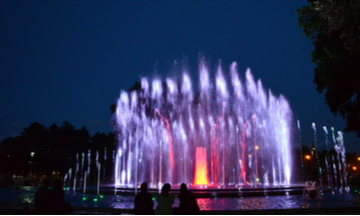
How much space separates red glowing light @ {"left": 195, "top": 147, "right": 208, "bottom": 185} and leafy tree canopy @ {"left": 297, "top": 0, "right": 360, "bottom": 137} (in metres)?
20.6

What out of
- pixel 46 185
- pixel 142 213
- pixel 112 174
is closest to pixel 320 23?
pixel 142 213

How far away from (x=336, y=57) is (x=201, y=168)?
81.0ft

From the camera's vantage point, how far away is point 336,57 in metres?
15.3

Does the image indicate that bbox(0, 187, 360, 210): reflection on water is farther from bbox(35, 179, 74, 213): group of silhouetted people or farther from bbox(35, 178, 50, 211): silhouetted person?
bbox(35, 179, 74, 213): group of silhouetted people

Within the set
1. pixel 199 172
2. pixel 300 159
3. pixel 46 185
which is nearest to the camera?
pixel 46 185

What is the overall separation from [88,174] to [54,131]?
19.8 metres

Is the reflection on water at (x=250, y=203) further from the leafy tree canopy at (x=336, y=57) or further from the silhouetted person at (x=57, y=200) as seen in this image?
the silhouetted person at (x=57, y=200)

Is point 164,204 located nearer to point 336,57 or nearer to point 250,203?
point 250,203

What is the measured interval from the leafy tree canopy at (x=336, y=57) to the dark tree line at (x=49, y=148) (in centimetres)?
5134

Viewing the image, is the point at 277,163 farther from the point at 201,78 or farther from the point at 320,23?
the point at 320,23

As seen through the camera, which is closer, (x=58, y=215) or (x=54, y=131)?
Answer: (x=58, y=215)

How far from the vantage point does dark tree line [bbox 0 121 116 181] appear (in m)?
66.7

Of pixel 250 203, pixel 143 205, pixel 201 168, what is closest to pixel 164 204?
pixel 143 205

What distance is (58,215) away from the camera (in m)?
7.02
